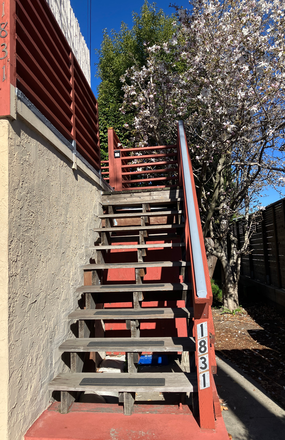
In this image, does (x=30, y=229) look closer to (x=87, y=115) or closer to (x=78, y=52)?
(x=87, y=115)

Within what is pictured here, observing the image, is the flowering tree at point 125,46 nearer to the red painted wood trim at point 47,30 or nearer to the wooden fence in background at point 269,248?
the wooden fence in background at point 269,248

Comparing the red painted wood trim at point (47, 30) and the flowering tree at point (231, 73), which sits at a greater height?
the flowering tree at point (231, 73)

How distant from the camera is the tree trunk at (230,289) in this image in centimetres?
762

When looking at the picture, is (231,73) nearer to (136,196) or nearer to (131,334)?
(136,196)

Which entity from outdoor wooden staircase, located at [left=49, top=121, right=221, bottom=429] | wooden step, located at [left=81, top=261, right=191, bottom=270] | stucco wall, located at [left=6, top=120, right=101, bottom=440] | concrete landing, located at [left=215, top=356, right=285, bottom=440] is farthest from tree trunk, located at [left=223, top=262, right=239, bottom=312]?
stucco wall, located at [left=6, top=120, right=101, bottom=440]

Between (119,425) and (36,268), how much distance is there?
118 cm

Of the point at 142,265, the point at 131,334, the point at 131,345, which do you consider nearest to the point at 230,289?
the point at 142,265

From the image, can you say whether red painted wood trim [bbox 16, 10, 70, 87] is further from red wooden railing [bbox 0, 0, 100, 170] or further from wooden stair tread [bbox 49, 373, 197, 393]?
wooden stair tread [bbox 49, 373, 197, 393]

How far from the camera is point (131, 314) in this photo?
2.65m

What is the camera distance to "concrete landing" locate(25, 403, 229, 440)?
1.87 meters

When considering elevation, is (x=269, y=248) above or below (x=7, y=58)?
below

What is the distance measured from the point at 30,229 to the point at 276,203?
20.8 ft

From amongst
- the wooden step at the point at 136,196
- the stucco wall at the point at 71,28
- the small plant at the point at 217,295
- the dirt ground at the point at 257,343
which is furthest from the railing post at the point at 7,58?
the small plant at the point at 217,295

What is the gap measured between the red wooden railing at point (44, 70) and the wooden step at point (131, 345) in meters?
1.80
